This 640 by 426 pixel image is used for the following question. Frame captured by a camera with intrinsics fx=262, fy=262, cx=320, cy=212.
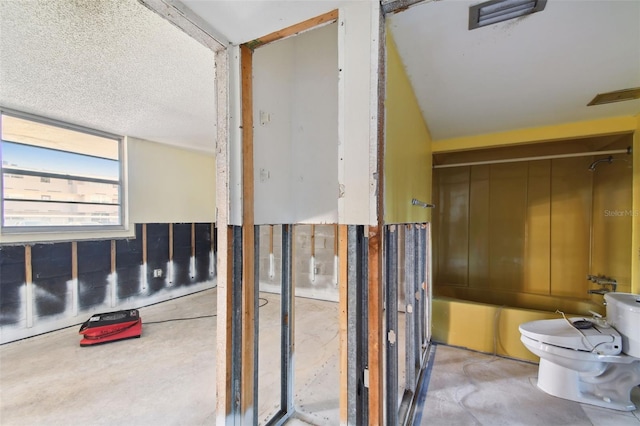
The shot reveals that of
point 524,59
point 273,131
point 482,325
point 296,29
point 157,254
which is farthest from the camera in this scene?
point 157,254

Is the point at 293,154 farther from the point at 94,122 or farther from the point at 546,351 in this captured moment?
the point at 94,122

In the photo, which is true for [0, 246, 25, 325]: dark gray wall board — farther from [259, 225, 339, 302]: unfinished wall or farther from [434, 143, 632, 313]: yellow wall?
[434, 143, 632, 313]: yellow wall

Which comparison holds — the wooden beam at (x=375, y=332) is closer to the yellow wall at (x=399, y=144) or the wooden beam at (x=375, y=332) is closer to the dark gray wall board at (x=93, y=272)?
the yellow wall at (x=399, y=144)

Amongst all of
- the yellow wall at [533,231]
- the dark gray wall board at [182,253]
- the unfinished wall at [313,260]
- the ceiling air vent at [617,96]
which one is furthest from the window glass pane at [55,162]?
the ceiling air vent at [617,96]

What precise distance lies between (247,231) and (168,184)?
146 inches

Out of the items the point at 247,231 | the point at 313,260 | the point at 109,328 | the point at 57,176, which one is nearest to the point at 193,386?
the point at 109,328

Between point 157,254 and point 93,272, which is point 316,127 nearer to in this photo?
point 93,272

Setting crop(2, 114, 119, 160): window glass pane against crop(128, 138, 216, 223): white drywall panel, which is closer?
crop(2, 114, 119, 160): window glass pane

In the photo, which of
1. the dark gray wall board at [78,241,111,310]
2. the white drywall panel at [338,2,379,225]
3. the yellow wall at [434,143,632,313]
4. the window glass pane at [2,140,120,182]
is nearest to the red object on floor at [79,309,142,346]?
the dark gray wall board at [78,241,111,310]

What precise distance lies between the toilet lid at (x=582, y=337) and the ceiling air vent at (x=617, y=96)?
1769 millimetres

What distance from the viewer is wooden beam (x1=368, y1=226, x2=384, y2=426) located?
1.10 m

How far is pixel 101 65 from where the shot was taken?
74.9 inches

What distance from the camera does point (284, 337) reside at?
1.75 meters

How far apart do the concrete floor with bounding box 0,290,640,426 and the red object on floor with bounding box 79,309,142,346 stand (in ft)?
0.26
